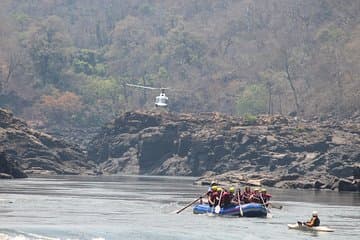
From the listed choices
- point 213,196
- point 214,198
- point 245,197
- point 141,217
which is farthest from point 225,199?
point 141,217

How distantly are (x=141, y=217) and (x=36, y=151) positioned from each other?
95.7m

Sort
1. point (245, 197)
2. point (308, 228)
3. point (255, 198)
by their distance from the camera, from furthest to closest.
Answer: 1. point (255, 198)
2. point (245, 197)
3. point (308, 228)

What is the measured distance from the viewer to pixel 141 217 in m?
80.6

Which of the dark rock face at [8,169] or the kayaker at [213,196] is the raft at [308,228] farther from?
the dark rock face at [8,169]

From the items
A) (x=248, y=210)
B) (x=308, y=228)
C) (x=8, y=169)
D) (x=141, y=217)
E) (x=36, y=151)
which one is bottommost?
(x=308, y=228)

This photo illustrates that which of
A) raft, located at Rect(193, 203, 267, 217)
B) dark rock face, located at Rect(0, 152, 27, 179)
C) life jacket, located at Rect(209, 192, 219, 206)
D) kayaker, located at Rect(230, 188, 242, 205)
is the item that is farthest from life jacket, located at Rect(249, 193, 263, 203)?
dark rock face, located at Rect(0, 152, 27, 179)

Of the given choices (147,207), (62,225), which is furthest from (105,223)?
(147,207)

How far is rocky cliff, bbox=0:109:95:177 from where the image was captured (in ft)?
565

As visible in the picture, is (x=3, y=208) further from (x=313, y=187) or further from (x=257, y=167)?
(x=257, y=167)

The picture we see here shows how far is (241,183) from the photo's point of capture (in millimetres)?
133750

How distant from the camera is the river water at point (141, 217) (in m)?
68.2

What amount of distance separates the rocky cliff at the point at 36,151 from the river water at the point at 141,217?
5477cm

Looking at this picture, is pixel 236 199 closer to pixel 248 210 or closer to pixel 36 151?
pixel 248 210

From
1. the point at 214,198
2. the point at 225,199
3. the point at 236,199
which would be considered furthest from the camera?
the point at 236,199
